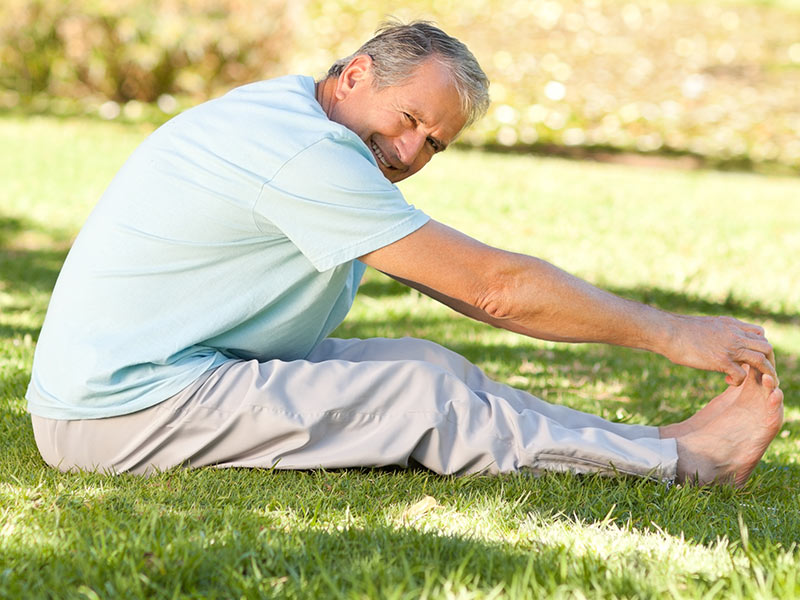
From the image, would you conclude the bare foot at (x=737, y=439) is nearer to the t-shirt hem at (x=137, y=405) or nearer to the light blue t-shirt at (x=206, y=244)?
the light blue t-shirt at (x=206, y=244)

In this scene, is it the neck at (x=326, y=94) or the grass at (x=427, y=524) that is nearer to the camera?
the grass at (x=427, y=524)

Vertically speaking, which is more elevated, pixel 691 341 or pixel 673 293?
pixel 691 341

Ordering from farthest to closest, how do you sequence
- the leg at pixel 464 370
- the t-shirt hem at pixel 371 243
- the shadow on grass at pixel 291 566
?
the leg at pixel 464 370
the t-shirt hem at pixel 371 243
the shadow on grass at pixel 291 566

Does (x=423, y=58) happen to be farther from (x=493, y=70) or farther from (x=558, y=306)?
(x=493, y=70)

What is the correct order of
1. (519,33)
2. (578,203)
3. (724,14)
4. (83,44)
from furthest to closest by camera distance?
(724,14)
(519,33)
(83,44)
(578,203)

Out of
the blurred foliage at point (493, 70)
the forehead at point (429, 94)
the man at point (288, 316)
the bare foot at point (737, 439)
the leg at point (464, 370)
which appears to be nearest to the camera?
the man at point (288, 316)

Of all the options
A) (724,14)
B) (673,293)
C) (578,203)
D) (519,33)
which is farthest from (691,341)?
(724,14)

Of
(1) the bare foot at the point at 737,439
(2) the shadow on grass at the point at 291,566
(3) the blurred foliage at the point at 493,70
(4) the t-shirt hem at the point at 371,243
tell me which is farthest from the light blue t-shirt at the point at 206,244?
(3) the blurred foliage at the point at 493,70

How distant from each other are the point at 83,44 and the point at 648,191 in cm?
799

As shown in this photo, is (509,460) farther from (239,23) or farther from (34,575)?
(239,23)

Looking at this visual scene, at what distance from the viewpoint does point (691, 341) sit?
9.34ft

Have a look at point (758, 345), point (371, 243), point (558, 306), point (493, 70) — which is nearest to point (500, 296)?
point (558, 306)

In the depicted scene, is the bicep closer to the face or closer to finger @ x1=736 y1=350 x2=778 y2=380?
the face

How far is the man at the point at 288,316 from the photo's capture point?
275cm
